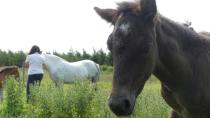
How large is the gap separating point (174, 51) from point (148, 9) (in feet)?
1.99

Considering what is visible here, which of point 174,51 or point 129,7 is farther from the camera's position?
point 174,51

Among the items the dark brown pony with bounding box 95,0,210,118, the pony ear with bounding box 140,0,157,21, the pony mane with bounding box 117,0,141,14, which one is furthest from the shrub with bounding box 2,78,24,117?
the pony ear with bounding box 140,0,157,21

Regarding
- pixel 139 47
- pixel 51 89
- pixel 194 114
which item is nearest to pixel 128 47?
pixel 139 47

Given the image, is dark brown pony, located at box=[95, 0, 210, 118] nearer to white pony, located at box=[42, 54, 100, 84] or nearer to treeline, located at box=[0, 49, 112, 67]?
white pony, located at box=[42, 54, 100, 84]

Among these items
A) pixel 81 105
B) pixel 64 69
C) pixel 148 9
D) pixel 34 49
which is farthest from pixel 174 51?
pixel 64 69

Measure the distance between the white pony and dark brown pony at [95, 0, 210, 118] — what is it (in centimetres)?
876

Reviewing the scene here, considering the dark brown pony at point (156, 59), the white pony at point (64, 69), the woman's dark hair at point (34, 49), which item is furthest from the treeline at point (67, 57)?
the dark brown pony at point (156, 59)

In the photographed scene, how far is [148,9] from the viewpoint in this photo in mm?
3768

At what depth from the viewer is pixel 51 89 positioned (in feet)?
24.3

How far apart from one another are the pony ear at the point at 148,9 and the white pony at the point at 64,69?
365 inches

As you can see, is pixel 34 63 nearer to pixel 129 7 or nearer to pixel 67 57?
pixel 129 7

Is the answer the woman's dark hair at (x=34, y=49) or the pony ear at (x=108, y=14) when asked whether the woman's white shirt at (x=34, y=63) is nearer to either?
the woman's dark hair at (x=34, y=49)

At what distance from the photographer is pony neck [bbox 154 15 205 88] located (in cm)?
407

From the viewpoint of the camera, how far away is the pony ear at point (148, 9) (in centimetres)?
374
